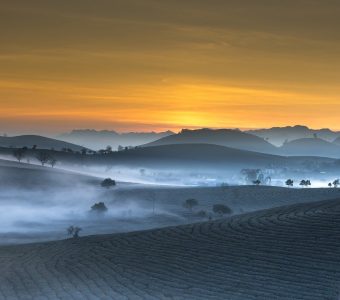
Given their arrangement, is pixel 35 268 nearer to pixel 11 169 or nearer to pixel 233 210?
pixel 233 210

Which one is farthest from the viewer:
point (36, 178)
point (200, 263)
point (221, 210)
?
point (36, 178)

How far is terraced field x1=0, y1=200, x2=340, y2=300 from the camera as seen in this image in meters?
24.1

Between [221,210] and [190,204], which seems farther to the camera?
[190,204]

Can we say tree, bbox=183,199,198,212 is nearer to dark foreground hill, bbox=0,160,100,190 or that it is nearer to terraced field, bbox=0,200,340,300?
dark foreground hill, bbox=0,160,100,190

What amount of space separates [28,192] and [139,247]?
309 feet

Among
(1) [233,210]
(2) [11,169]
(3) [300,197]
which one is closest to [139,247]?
(1) [233,210]

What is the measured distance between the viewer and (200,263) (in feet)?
96.2

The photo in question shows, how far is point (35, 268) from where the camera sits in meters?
31.7

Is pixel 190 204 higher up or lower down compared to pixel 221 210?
higher up

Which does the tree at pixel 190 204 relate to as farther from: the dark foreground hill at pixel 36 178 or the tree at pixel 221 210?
the dark foreground hill at pixel 36 178

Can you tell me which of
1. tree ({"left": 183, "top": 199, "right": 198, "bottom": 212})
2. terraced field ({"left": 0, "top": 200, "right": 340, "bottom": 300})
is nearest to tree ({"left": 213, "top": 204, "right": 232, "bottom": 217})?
tree ({"left": 183, "top": 199, "right": 198, "bottom": 212})

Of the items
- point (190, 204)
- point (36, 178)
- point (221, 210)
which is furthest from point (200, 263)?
point (36, 178)

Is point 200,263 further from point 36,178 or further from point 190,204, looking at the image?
point 36,178

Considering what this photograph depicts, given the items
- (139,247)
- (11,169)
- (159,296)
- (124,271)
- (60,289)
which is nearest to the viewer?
(159,296)
